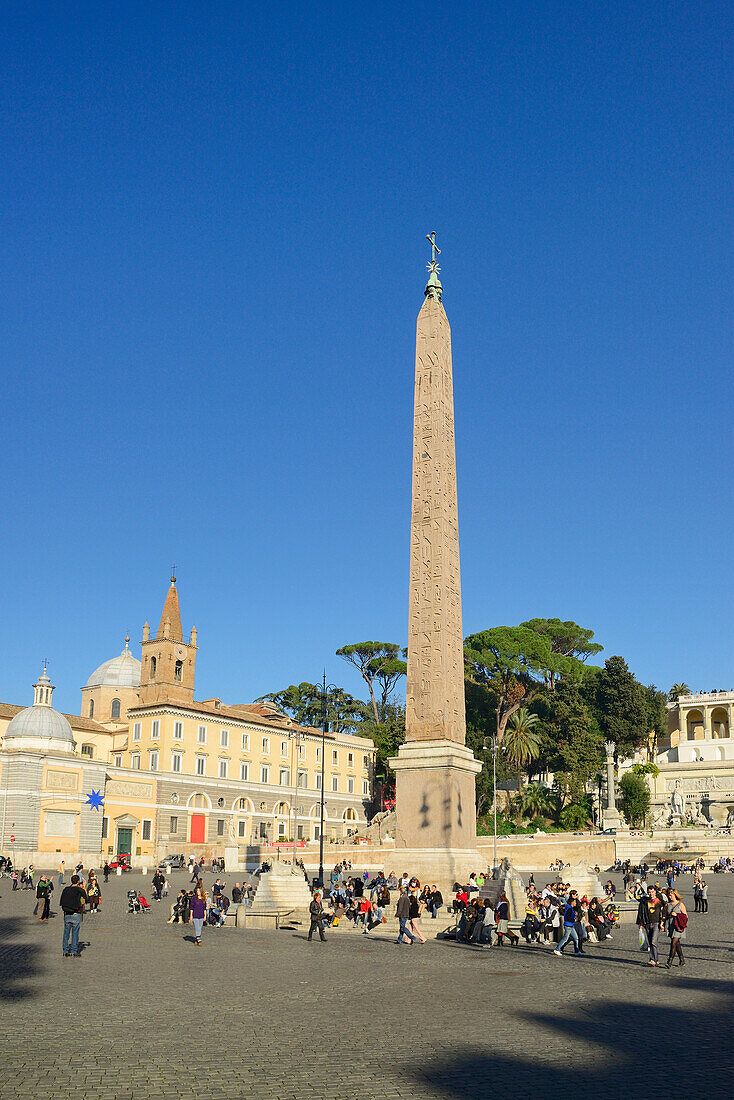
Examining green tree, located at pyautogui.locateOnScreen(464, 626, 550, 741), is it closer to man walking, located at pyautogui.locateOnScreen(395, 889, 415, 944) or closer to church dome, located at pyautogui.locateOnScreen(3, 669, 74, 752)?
church dome, located at pyautogui.locateOnScreen(3, 669, 74, 752)

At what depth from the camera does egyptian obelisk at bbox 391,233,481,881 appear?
22.4 meters

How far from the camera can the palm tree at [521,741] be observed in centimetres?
5872

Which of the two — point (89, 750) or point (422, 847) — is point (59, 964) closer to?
point (422, 847)

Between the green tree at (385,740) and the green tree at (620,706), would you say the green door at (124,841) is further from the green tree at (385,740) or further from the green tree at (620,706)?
the green tree at (620,706)

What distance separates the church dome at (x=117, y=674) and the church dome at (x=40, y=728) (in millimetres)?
19447

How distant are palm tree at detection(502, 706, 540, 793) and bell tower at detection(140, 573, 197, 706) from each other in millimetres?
19163

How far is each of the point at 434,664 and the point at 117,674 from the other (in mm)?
50100

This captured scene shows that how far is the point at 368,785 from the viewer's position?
70375 mm

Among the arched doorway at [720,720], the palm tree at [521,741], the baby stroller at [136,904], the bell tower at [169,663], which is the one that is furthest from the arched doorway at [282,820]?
the arched doorway at [720,720]

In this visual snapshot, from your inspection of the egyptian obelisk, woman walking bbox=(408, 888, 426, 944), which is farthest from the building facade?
woman walking bbox=(408, 888, 426, 944)

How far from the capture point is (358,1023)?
9.05 m

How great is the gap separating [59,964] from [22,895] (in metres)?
20.1

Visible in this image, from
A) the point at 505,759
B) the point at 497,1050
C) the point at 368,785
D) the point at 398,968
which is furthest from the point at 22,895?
the point at 368,785

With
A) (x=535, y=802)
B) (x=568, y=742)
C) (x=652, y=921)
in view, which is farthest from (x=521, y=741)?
(x=652, y=921)
